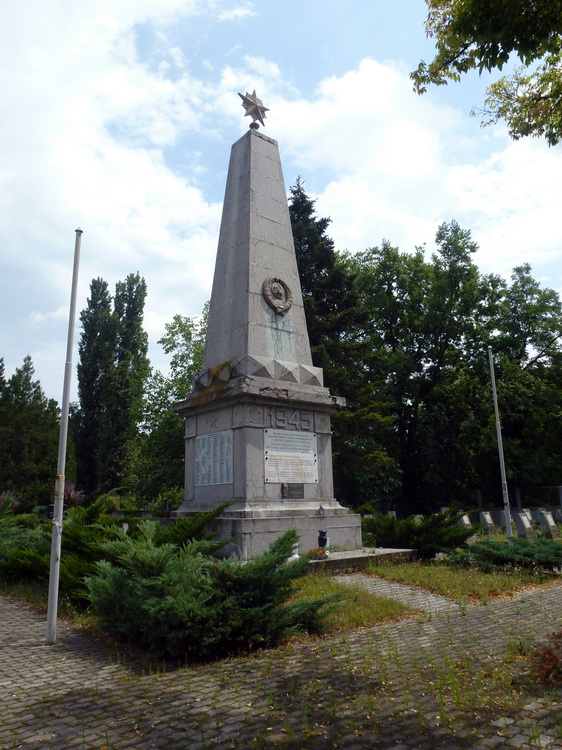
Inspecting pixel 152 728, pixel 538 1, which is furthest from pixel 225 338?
pixel 152 728

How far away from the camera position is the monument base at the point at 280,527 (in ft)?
31.8

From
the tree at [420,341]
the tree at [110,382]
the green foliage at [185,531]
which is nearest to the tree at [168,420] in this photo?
the tree at [110,382]

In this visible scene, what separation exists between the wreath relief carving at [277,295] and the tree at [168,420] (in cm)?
1470

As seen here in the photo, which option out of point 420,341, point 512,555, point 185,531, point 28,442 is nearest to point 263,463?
point 185,531

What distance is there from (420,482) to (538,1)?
85.5ft

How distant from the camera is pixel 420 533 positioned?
1184 centimetres

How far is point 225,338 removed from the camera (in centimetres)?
1209

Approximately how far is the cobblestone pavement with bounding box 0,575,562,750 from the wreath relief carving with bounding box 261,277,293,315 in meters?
7.20

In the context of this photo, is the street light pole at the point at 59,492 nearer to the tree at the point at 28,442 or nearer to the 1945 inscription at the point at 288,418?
the 1945 inscription at the point at 288,418

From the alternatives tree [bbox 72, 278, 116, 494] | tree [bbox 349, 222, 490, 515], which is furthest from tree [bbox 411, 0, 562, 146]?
tree [bbox 72, 278, 116, 494]

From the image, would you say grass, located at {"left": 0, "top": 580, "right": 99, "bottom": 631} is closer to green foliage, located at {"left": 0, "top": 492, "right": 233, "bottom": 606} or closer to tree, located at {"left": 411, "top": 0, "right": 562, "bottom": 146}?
green foliage, located at {"left": 0, "top": 492, "right": 233, "bottom": 606}

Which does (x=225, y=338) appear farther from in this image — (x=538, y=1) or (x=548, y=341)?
(x=548, y=341)

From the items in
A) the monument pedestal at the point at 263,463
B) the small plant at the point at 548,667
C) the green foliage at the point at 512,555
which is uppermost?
the monument pedestal at the point at 263,463

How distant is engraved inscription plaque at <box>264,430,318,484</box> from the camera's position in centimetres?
1077
